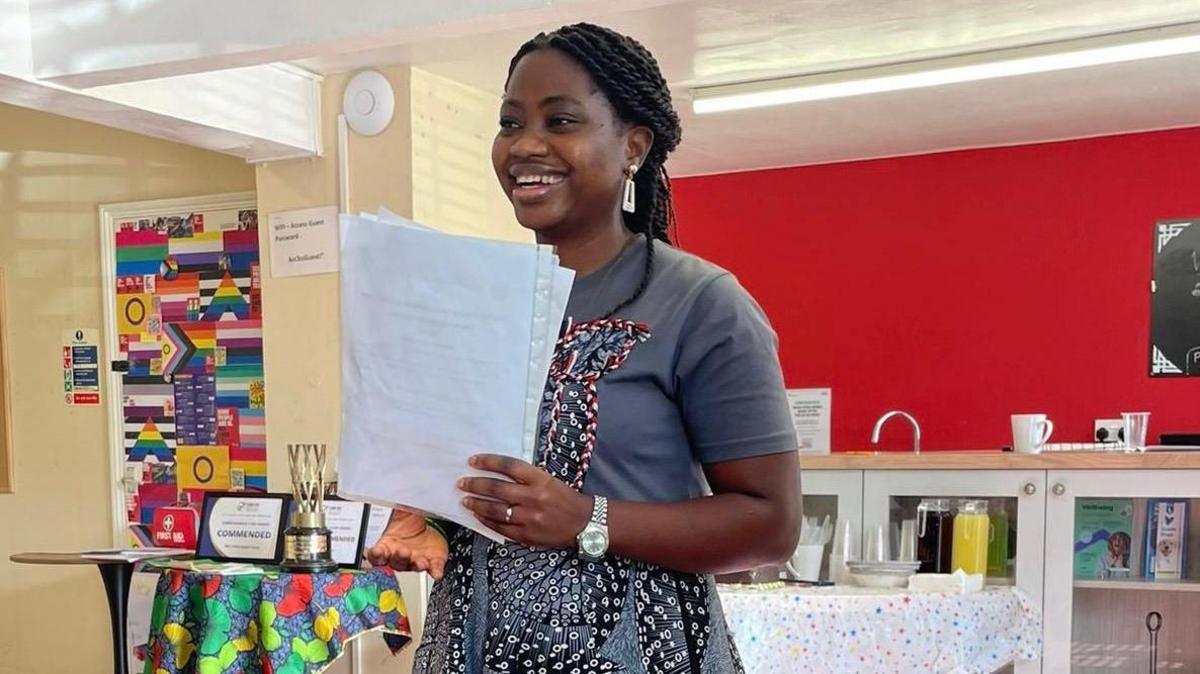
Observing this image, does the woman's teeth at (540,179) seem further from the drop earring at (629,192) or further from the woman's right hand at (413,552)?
the woman's right hand at (413,552)

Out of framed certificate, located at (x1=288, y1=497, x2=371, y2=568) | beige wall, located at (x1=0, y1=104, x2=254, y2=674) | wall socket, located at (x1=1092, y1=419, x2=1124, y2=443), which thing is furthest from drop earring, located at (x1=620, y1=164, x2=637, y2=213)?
wall socket, located at (x1=1092, y1=419, x2=1124, y2=443)

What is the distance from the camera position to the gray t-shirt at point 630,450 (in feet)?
2.97

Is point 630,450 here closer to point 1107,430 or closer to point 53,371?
point 1107,430

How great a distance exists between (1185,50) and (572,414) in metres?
3.21

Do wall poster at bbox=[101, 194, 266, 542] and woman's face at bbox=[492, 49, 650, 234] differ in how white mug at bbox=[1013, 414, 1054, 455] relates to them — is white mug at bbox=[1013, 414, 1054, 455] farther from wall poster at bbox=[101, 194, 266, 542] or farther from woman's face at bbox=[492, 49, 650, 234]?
woman's face at bbox=[492, 49, 650, 234]

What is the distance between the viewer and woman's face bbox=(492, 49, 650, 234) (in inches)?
36.9

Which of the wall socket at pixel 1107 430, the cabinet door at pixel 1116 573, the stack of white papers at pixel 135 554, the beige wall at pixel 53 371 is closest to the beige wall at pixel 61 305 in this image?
the beige wall at pixel 53 371

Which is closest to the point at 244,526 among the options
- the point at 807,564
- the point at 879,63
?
the point at 807,564

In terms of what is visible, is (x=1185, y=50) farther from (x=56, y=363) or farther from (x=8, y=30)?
(x=56, y=363)

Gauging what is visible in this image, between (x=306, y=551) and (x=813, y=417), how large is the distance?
1.78 meters

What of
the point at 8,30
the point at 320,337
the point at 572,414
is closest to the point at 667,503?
the point at 572,414

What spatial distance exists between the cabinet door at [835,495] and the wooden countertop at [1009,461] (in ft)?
0.08

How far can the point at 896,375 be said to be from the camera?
16.3 ft

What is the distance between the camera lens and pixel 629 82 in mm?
958
